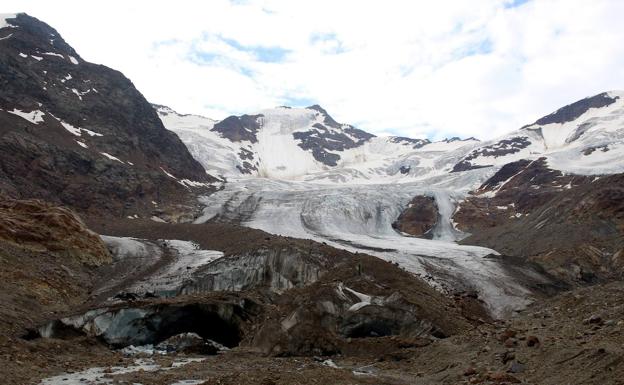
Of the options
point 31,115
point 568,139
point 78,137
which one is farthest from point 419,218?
point 568,139

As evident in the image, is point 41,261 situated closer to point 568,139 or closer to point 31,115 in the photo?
point 31,115

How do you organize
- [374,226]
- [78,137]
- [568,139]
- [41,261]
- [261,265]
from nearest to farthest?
1. [41,261]
2. [261,265]
3. [374,226]
4. [78,137]
5. [568,139]

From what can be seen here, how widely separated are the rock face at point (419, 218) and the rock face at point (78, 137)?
2924 centimetres

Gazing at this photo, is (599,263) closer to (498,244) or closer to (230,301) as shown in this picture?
(498,244)

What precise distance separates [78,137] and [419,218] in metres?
46.4

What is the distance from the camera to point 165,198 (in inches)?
2672

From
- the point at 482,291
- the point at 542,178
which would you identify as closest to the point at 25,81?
the point at 482,291

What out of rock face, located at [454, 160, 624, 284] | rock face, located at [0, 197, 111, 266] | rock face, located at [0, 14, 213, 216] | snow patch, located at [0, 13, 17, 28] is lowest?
rock face, located at [454, 160, 624, 284]

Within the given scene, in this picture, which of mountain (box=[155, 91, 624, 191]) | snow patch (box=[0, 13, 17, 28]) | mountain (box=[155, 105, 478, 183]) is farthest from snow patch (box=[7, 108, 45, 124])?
mountain (box=[155, 91, 624, 191])

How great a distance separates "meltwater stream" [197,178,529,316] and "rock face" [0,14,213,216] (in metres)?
8.85

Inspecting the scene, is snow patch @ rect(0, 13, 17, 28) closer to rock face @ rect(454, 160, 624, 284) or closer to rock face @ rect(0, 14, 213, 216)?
rock face @ rect(0, 14, 213, 216)

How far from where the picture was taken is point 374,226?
6806 centimetres

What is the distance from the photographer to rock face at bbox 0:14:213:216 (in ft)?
181

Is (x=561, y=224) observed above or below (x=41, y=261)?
below
